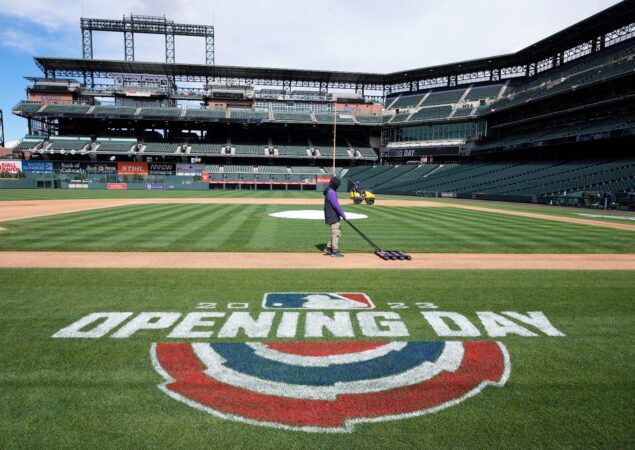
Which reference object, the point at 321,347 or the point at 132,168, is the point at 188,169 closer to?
the point at 132,168

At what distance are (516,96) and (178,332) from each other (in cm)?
5737

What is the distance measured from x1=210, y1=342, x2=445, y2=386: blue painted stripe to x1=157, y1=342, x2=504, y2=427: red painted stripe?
269 mm

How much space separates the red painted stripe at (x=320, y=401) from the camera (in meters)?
2.94

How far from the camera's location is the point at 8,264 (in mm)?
7918

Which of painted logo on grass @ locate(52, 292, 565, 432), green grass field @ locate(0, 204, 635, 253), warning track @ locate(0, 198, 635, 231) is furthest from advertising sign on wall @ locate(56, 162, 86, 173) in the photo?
painted logo on grass @ locate(52, 292, 565, 432)

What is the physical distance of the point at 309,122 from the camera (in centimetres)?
6488

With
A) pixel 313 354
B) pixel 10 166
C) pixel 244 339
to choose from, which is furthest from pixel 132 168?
pixel 313 354

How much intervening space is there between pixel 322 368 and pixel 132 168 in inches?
2587

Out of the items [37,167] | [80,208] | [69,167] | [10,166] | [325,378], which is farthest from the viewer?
[69,167]

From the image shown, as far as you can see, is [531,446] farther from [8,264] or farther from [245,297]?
[8,264]

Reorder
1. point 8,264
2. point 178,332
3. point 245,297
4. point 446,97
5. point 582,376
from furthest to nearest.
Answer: point 446,97 < point 8,264 < point 245,297 < point 178,332 < point 582,376

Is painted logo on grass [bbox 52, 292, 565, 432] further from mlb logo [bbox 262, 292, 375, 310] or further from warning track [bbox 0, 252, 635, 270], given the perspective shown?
warning track [bbox 0, 252, 635, 270]

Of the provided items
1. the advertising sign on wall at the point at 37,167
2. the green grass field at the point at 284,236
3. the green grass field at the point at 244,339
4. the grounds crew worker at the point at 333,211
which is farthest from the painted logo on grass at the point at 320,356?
the advertising sign on wall at the point at 37,167

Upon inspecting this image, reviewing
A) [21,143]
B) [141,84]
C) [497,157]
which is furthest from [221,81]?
[497,157]
